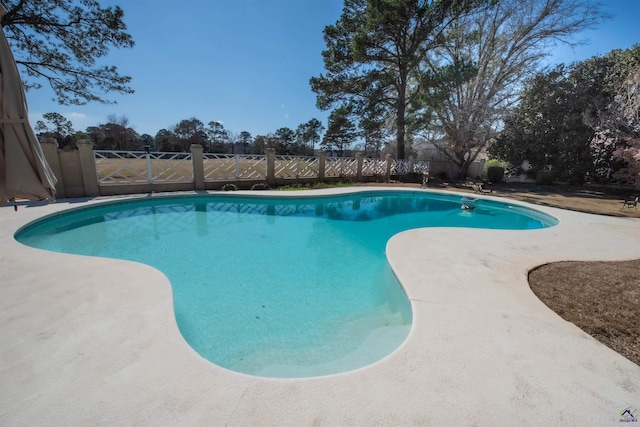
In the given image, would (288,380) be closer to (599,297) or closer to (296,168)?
(599,297)

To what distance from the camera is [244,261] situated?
515 cm

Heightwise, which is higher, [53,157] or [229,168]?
[53,157]

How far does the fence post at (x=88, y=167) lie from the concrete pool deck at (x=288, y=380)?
23.0ft

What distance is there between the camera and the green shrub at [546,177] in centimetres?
1659

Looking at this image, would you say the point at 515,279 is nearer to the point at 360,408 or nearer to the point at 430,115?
the point at 360,408

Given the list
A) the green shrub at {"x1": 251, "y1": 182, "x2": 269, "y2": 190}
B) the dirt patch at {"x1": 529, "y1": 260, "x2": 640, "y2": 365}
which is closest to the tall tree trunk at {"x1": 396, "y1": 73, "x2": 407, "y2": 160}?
the green shrub at {"x1": 251, "y1": 182, "x2": 269, "y2": 190}

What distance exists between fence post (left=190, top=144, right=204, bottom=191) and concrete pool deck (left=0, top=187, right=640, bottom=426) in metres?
A: 7.92

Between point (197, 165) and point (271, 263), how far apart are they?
7744 millimetres

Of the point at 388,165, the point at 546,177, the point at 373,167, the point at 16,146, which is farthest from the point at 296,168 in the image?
the point at 546,177

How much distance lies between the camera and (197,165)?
10.8 meters

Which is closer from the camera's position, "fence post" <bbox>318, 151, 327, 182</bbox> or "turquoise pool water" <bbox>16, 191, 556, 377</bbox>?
"turquoise pool water" <bbox>16, 191, 556, 377</bbox>

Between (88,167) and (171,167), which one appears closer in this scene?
(88,167)

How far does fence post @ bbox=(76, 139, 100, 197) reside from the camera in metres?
8.58

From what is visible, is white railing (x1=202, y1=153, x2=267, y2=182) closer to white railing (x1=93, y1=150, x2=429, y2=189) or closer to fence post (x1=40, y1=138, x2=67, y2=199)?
white railing (x1=93, y1=150, x2=429, y2=189)
